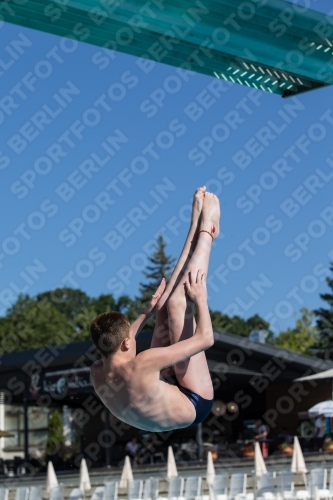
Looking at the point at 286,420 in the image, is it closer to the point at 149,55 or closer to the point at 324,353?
the point at 324,353

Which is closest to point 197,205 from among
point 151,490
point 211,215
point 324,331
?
point 211,215

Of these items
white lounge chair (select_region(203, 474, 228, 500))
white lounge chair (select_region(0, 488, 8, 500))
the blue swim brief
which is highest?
the blue swim brief

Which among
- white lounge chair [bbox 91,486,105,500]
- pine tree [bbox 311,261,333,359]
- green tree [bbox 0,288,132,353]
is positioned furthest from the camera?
green tree [bbox 0,288,132,353]

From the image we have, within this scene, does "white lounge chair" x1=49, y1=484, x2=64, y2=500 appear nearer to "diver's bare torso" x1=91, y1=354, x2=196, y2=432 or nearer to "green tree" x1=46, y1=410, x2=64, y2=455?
"diver's bare torso" x1=91, y1=354, x2=196, y2=432

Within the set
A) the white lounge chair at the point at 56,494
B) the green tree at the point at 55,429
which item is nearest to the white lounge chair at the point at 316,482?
the white lounge chair at the point at 56,494

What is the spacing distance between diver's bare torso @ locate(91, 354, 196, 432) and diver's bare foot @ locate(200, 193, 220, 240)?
3.06ft

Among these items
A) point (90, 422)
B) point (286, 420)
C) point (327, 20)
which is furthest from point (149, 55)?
point (90, 422)

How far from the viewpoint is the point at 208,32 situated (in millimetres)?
5281

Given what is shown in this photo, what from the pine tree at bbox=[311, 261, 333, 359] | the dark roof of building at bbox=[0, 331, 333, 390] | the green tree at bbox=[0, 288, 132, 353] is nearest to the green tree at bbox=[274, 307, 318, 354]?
the pine tree at bbox=[311, 261, 333, 359]

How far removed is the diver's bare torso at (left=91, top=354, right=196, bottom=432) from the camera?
14.8ft

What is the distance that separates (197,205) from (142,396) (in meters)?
1.23

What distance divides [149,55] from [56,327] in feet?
179

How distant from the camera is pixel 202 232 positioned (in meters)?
4.89

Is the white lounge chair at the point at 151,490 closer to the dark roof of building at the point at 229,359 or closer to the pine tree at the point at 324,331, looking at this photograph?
the dark roof of building at the point at 229,359
